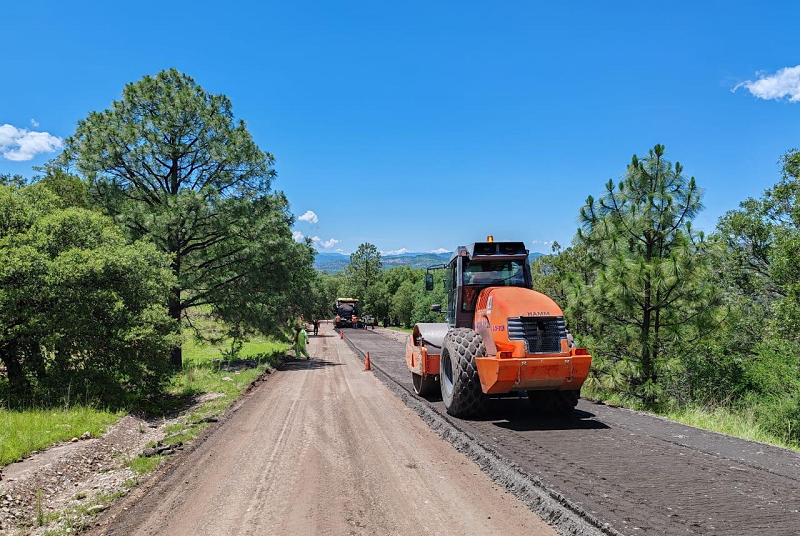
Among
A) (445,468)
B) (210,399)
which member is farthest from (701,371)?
(210,399)

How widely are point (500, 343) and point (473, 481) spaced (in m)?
2.73

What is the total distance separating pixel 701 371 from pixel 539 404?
651 cm

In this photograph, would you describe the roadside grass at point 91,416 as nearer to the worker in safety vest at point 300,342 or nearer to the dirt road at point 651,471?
the dirt road at point 651,471

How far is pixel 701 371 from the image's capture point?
12961 mm

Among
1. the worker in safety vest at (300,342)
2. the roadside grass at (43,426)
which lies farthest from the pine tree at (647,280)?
the worker in safety vest at (300,342)

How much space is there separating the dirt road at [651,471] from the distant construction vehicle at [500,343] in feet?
2.02

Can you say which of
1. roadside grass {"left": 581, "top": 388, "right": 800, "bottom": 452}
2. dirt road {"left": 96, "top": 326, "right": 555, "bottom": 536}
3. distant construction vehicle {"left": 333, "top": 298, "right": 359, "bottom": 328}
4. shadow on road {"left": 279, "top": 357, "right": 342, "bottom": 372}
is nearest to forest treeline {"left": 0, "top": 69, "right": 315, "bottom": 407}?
shadow on road {"left": 279, "top": 357, "right": 342, "bottom": 372}

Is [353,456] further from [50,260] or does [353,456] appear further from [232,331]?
[232,331]

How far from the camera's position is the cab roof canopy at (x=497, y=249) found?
9844 mm

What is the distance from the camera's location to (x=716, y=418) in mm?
9672

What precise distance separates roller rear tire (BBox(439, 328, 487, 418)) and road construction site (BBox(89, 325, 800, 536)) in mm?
259

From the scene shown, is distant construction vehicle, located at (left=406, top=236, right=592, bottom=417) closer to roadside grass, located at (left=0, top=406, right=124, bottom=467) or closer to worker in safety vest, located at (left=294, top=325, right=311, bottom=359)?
roadside grass, located at (left=0, top=406, right=124, bottom=467)

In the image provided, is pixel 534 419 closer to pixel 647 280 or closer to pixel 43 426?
pixel 647 280

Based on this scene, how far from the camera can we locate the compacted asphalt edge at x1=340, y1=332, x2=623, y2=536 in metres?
4.33
